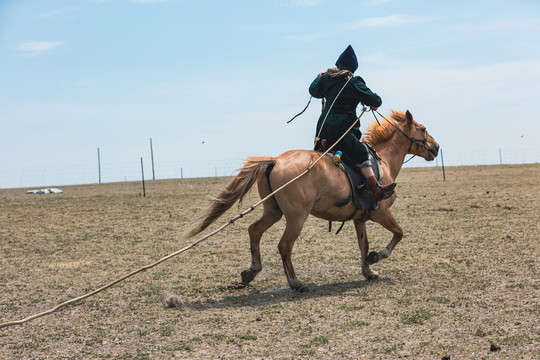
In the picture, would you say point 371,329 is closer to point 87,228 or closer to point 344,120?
point 344,120

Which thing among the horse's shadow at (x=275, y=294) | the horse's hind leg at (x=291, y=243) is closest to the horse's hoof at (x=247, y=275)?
the horse's shadow at (x=275, y=294)

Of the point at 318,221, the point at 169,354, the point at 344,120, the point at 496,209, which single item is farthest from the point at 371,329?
the point at 496,209

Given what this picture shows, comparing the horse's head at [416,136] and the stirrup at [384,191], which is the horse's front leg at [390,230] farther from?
the horse's head at [416,136]

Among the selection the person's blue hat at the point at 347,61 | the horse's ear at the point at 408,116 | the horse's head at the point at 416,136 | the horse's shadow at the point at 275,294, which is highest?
the person's blue hat at the point at 347,61

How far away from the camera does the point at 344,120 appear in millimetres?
8211

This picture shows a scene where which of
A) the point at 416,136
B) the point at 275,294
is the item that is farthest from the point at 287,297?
the point at 416,136

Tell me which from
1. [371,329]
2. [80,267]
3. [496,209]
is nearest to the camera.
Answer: [371,329]

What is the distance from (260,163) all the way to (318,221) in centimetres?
870

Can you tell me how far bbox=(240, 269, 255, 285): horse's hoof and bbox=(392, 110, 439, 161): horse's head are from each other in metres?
3.49

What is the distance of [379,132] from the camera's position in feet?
30.7

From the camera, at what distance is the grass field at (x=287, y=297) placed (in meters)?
5.45

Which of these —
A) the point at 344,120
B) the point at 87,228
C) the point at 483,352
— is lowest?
the point at 483,352

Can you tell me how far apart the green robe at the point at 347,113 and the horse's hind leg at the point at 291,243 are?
50.6 inches

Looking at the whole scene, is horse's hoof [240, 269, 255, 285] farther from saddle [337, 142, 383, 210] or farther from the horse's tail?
saddle [337, 142, 383, 210]
